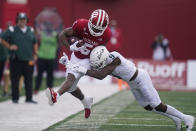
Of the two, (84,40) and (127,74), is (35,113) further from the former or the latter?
(127,74)

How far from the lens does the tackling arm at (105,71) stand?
800 centimetres

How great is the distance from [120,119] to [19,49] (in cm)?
356

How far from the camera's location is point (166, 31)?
24.8 m

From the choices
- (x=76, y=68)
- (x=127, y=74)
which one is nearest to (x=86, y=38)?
(x=76, y=68)

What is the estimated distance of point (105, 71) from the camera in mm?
7984

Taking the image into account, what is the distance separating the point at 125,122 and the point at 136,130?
1.01 metres

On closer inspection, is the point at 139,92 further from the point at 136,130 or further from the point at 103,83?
the point at 103,83

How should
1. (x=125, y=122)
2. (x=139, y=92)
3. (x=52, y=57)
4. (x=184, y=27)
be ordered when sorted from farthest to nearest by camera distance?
(x=184, y=27) < (x=52, y=57) < (x=125, y=122) < (x=139, y=92)

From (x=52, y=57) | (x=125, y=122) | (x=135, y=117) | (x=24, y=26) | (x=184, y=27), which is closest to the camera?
(x=125, y=122)

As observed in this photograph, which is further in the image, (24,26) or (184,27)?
(184,27)

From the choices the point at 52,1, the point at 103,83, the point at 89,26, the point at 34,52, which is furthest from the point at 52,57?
the point at 52,1

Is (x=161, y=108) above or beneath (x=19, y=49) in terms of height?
beneath

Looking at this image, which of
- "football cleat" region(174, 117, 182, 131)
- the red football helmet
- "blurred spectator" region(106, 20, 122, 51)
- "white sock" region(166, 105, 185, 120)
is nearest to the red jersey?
the red football helmet

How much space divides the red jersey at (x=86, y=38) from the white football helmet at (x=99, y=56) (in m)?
0.36
